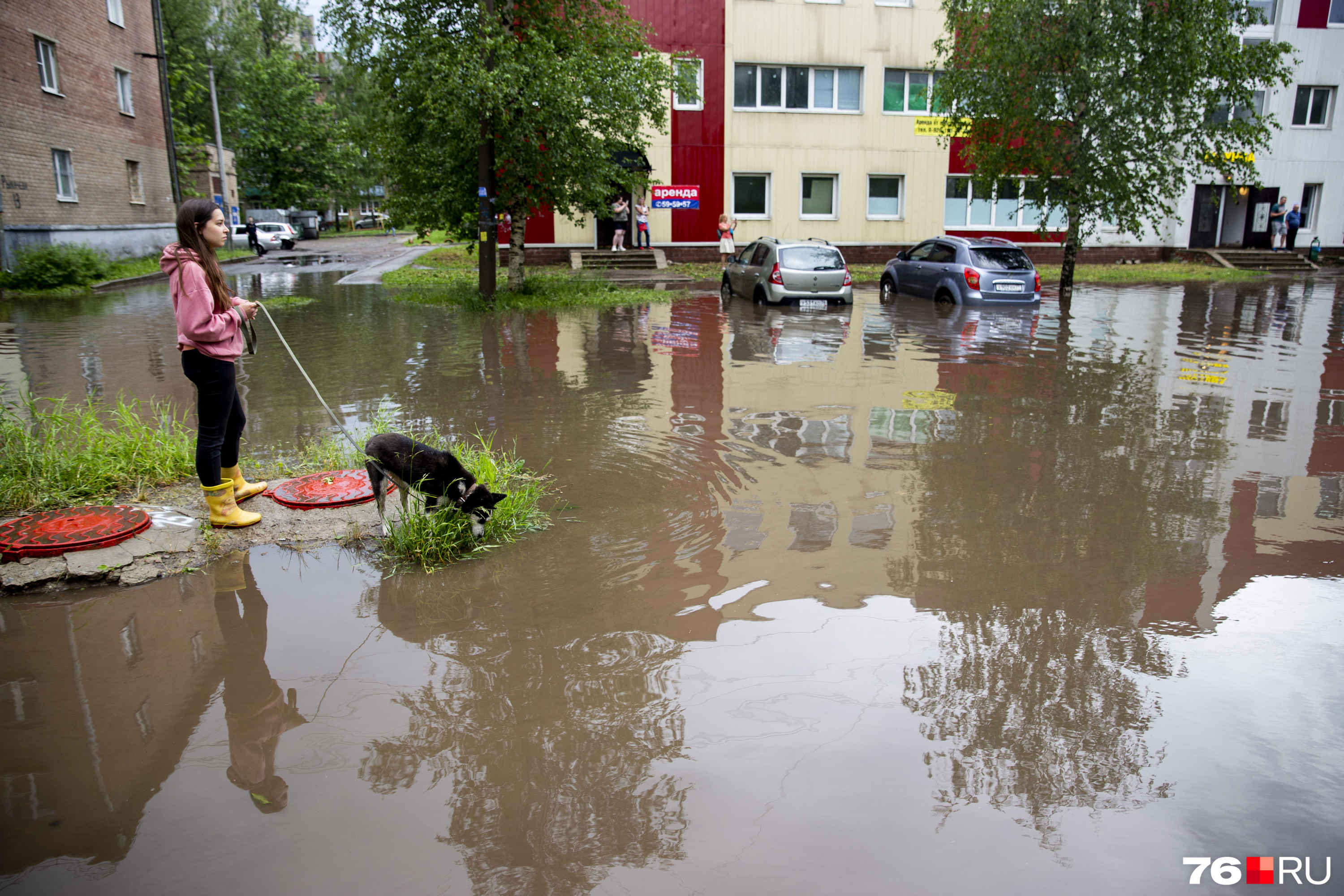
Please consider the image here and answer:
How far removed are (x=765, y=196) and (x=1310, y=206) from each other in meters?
22.5

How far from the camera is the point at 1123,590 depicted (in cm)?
469

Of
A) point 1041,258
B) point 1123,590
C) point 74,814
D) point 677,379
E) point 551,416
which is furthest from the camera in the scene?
point 1041,258

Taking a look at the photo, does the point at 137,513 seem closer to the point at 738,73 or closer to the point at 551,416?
the point at 551,416

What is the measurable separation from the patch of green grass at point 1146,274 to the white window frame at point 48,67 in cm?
2989

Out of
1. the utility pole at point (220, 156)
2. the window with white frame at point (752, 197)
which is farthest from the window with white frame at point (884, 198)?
the utility pole at point (220, 156)

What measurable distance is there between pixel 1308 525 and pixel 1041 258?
97.9 feet

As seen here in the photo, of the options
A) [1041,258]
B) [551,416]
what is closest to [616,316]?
[551,416]

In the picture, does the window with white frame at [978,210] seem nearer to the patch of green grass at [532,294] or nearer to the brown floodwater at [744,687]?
the patch of green grass at [532,294]

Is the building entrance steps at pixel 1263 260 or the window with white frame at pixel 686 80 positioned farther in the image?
the building entrance steps at pixel 1263 260

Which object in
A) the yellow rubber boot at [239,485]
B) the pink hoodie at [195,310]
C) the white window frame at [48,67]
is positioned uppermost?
the white window frame at [48,67]

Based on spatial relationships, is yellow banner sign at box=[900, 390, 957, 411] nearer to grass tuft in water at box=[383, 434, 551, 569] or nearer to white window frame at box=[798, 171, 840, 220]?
grass tuft in water at box=[383, 434, 551, 569]

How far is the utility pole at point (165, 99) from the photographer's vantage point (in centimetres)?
2853

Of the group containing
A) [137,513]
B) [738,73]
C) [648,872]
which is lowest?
[648,872]

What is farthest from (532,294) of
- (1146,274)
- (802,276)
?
(1146,274)
